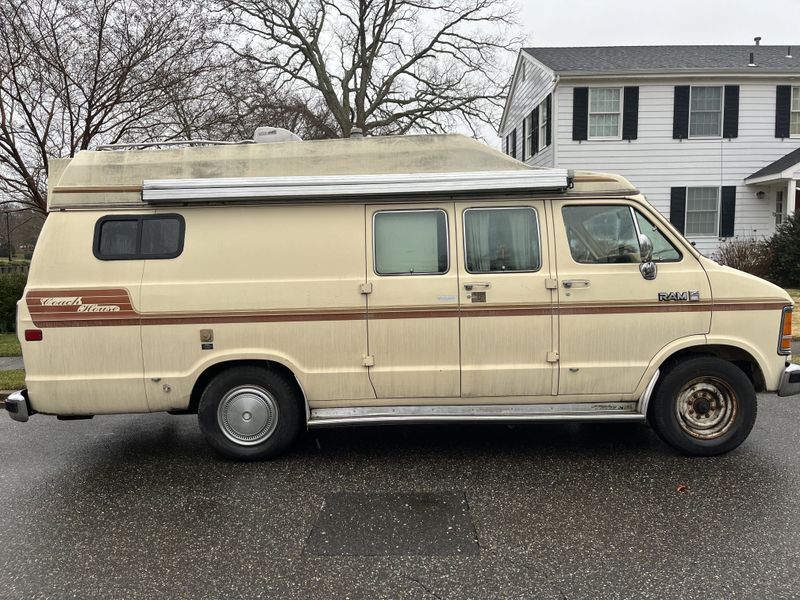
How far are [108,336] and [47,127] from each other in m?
7.59

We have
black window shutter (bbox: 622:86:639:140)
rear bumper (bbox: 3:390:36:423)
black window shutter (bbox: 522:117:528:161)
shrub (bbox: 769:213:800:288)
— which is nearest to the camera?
rear bumper (bbox: 3:390:36:423)

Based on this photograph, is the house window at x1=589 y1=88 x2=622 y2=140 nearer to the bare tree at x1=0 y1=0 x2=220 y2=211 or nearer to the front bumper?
the bare tree at x1=0 y1=0 x2=220 y2=211

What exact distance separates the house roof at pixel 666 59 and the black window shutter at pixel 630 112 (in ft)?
2.14

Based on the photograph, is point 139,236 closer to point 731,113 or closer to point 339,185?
point 339,185

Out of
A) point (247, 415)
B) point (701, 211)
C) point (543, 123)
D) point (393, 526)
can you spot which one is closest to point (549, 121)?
point (543, 123)

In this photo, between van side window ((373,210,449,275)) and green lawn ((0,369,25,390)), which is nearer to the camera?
van side window ((373,210,449,275))

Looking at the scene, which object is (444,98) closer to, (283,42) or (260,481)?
(283,42)

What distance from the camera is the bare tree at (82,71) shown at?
10391mm

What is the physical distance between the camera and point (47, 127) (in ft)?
35.1

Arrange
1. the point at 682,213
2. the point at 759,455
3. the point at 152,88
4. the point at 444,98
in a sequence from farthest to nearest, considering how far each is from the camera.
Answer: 1. the point at 444,98
2. the point at 682,213
3. the point at 152,88
4. the point at 759,455

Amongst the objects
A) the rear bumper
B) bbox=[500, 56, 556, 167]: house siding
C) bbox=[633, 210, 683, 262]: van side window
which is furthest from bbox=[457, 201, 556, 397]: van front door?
bbox=[500, 56, 556, 167]: house siding

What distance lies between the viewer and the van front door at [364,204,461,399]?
4.95 meters

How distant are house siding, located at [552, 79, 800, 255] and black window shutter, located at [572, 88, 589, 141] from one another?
0.14 metres

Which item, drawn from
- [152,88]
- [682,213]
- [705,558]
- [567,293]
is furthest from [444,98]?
[705,558]
